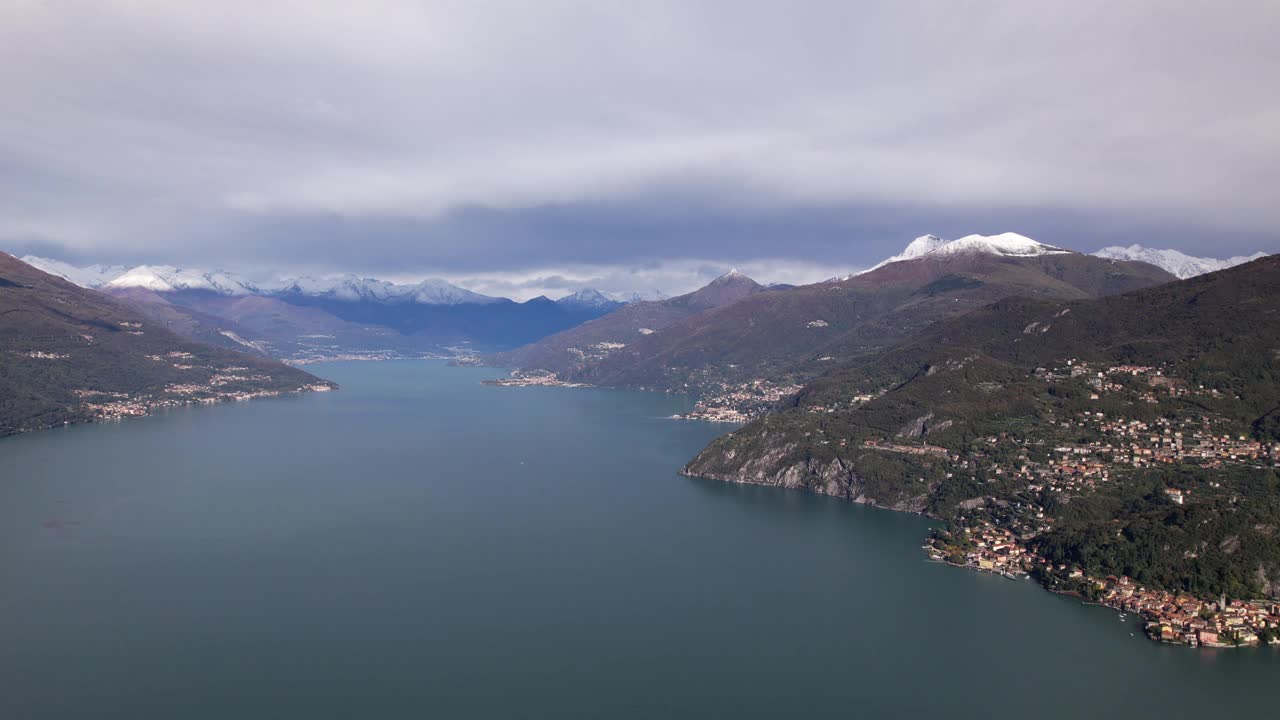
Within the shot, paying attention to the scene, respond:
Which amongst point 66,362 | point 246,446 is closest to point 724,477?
point 246,446

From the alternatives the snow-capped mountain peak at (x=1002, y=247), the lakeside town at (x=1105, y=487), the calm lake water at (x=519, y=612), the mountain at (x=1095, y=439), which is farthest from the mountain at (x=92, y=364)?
the snow-capped mountain peak at (x=1002, y=247)

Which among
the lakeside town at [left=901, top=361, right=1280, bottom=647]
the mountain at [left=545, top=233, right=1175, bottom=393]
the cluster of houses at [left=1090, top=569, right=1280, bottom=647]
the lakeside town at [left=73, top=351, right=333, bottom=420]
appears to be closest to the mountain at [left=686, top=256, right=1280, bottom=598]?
the lakeside town at [left=901, top=361, right=1280, bottom=647]

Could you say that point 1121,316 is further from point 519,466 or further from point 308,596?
point 308,596

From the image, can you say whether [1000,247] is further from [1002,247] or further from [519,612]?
[519,612]

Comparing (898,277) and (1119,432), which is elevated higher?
(898,277)

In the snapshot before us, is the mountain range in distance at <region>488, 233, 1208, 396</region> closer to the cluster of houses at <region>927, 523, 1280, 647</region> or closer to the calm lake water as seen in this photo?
the calm lake water

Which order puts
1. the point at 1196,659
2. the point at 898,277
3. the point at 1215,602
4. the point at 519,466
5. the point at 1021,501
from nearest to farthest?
the point at 1196,659
the point at 1215,602
the point at 1021,501
the point at 519,466
the point at 898,277

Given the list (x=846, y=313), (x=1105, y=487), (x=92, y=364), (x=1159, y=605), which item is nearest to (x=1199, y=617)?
(x=1159, y=605)
